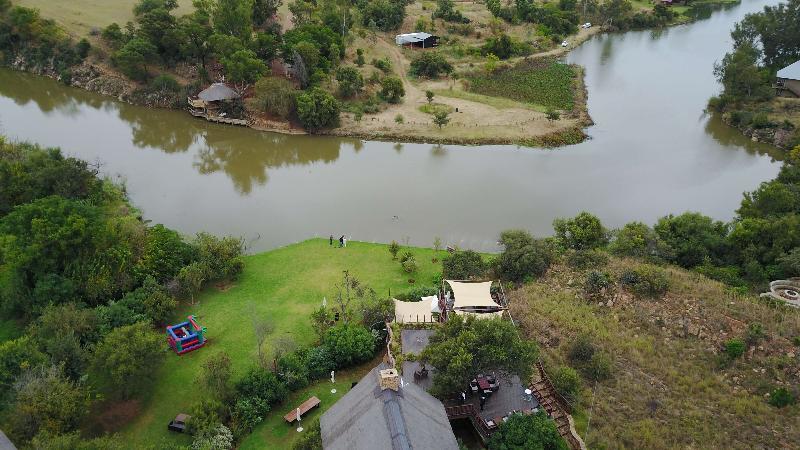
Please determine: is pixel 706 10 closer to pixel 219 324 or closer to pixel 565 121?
pixel 565 121

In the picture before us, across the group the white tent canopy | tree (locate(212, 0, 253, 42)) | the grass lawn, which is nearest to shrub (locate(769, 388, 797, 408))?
the white tent canopy

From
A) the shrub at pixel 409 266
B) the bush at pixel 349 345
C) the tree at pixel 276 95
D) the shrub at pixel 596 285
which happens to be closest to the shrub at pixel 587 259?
the shrub at pixel 596 285

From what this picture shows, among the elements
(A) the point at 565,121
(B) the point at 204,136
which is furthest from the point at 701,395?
(B) the point at 204,136

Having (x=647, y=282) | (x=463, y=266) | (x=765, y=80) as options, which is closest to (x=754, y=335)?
(x=647, y=282)

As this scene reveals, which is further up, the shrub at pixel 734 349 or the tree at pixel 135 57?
the tree at pixel 135 57

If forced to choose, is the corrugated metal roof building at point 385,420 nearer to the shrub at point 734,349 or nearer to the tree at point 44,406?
the tree at point 44,406

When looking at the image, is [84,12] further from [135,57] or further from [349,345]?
[349,345]

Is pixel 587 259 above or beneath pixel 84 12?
beneath
